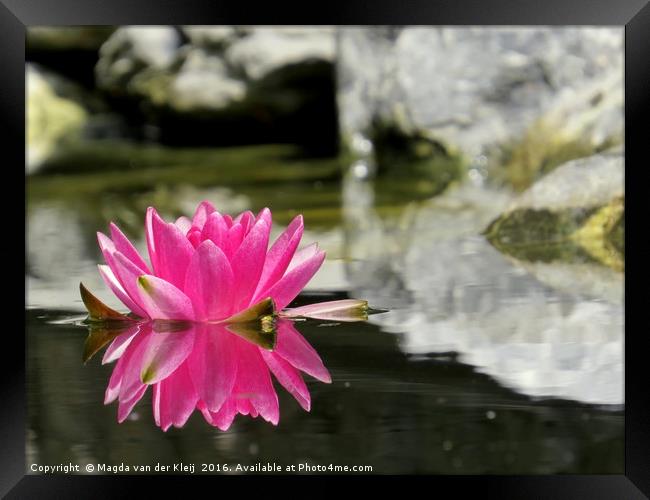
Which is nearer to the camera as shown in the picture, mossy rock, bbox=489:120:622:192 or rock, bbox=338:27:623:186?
rock, bbox=338:27:623:186

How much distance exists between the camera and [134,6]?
94 cm

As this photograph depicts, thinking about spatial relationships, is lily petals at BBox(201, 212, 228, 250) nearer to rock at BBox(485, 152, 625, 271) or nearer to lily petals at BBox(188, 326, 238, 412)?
lily petals at BBox(188, 326, 238, 412)

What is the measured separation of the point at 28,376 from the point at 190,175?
658mm

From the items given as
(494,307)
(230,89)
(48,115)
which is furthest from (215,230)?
(230,89)

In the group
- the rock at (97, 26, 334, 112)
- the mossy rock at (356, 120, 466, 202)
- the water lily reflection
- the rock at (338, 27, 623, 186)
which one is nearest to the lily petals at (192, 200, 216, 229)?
the water lily reflection

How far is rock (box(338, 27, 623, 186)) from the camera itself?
109 centimetres

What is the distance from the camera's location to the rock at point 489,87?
3.58 feet

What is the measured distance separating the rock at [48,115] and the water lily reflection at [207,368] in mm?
284

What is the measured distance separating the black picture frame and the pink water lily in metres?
0.15

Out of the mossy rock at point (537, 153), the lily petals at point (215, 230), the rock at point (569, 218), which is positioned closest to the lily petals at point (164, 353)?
the lily petals at point (215, 230)

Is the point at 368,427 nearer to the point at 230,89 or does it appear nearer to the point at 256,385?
the point at 256,385

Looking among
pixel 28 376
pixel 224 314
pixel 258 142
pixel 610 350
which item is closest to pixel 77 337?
pixel 28 376

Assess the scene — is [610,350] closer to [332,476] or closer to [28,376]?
[332,476]

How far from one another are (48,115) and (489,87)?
640 millimetres
